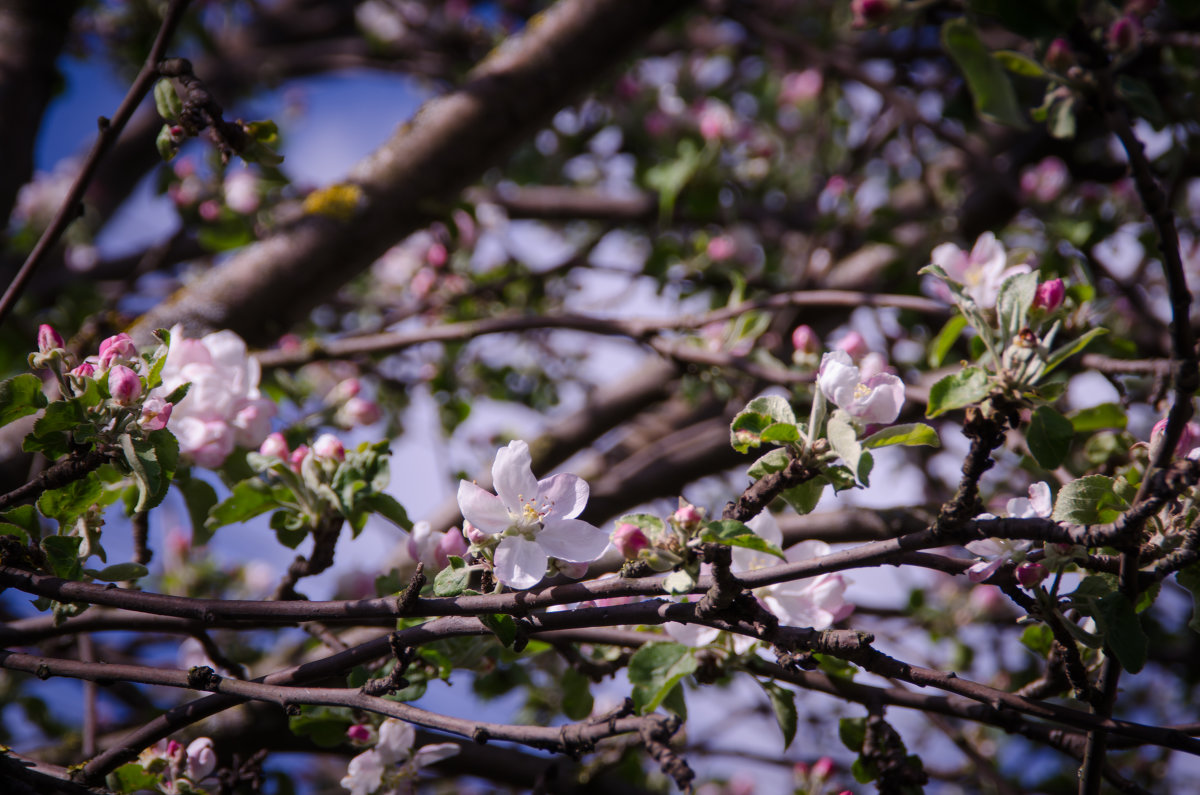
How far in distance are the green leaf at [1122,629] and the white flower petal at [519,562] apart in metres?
0.60

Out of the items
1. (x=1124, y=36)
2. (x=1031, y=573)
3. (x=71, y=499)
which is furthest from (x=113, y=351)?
Result: (x=1124, y=36)

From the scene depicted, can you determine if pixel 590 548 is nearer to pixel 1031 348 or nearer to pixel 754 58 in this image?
pixel 1031 348

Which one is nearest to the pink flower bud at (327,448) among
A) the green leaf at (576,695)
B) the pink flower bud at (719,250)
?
the green leaf at (576,695)

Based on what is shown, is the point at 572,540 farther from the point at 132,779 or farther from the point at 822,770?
the point at 822,770

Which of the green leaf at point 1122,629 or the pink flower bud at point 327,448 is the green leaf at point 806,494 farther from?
the pink flower bud at point 327,448

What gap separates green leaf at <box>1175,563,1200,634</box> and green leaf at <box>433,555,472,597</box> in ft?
2.73

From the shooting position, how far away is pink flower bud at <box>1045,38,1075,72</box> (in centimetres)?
135

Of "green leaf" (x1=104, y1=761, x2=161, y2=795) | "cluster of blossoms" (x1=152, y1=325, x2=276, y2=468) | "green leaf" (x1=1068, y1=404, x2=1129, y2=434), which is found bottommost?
"green leaf" (x1=104, y1=761, x2=161, y2=795)

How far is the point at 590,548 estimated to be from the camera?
942mm

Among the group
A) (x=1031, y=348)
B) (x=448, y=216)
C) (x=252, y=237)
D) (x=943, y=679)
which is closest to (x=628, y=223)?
(x=448, y=216)

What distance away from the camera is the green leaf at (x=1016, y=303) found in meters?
1.02

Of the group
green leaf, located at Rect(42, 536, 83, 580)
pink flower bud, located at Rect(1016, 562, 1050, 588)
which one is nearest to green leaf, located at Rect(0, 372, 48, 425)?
green leaf, located at Rect(42, 536, 83, 580)

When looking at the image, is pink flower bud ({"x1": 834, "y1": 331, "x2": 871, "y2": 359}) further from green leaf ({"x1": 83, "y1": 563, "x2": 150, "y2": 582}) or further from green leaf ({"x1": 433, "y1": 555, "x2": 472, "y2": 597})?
green leaf ({"x1": 83, "y1": 563, "x2": 150, "y2": 582})

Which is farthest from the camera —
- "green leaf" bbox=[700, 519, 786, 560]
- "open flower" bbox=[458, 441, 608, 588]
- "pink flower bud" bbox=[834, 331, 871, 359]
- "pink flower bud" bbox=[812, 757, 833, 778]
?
"pink flower bud" bbox=[812, 757, 833, 778]
